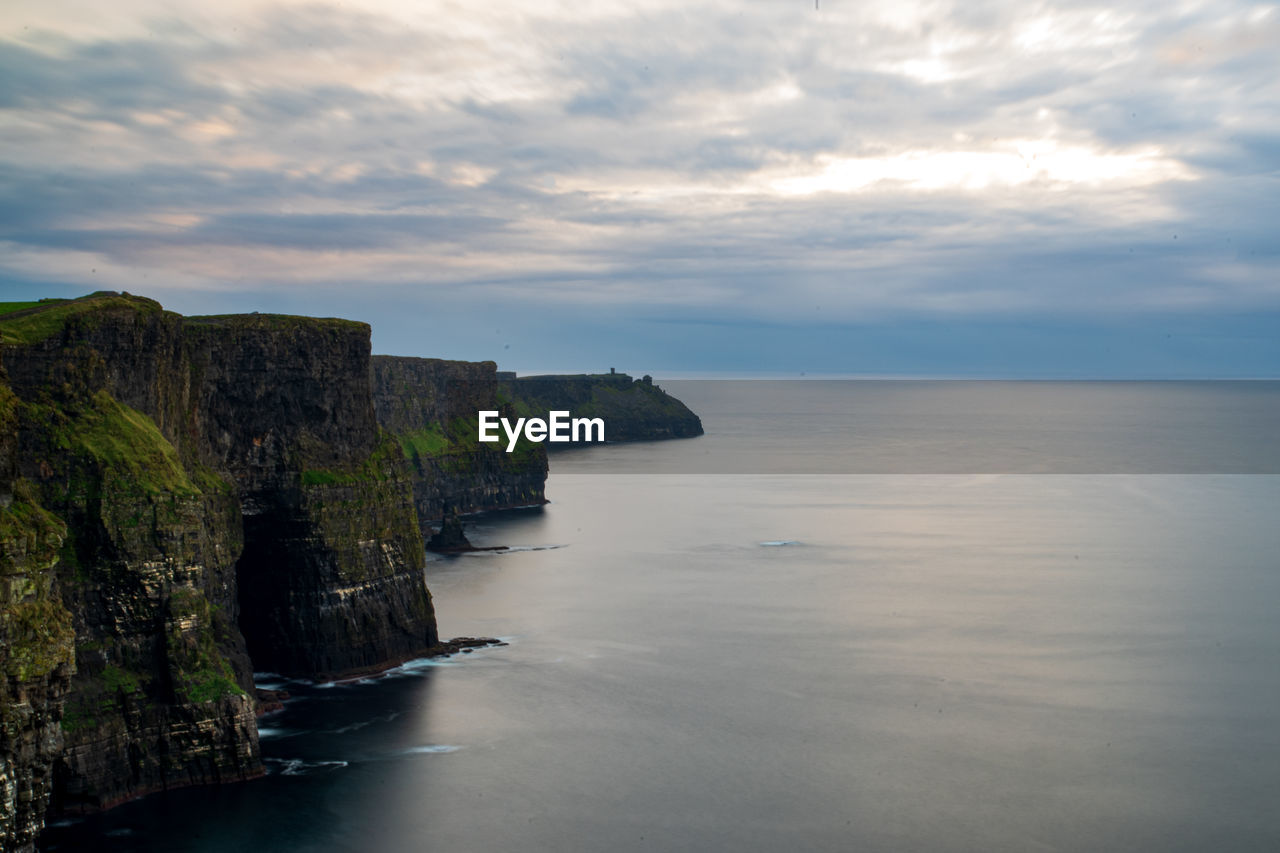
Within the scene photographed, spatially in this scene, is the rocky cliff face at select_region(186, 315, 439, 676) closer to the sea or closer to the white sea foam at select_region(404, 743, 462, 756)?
the sea

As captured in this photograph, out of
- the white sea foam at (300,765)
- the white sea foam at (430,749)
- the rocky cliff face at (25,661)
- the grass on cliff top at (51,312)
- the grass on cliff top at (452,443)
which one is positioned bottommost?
the white sea foam at (430,749)

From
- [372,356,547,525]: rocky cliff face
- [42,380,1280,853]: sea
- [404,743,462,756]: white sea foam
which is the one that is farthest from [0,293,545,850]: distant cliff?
[372,356,547,525]: rocky cliff face

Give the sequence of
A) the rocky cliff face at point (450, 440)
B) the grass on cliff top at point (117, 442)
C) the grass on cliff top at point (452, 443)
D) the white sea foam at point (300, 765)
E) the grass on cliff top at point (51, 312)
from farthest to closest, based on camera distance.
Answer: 1. the grass on cliff top at point (452, 443)
2. the rocky cliff face at point (450, 440)
3. the white sea foam at point (300, 765)
4. the grass on cliff top at point (51, 312)
5. the grass on cliff top at point (117, 442)

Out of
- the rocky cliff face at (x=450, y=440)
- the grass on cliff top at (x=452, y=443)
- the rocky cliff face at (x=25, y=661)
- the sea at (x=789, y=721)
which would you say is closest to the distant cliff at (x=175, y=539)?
the rocky cliff face at (x=25, y=661)

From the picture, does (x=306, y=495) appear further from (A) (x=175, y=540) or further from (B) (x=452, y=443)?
(B) (x=452, y=443)

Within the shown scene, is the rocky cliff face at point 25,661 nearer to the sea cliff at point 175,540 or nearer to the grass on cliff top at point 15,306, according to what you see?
the sea cliff at point 175,540

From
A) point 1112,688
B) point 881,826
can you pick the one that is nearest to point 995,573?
point 1112,688

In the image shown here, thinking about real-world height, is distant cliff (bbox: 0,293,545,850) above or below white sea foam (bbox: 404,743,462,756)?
above

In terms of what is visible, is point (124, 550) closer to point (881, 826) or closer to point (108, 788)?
point (108, 788)
